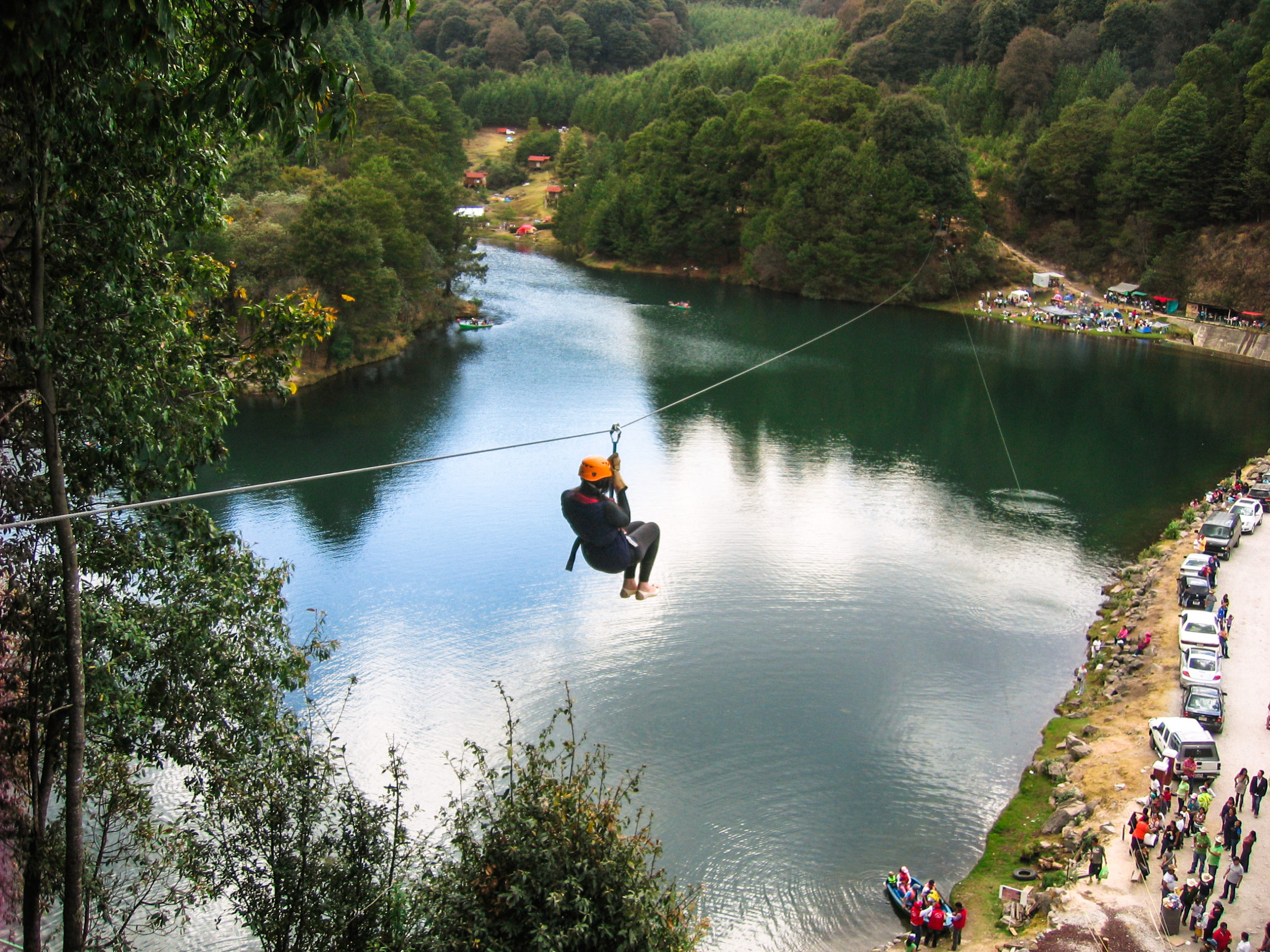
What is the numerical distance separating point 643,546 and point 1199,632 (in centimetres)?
1480

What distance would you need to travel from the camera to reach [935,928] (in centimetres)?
1402

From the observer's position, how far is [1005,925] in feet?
46.9

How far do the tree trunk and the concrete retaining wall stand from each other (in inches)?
2086

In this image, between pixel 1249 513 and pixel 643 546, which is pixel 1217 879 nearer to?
pixel 643 546

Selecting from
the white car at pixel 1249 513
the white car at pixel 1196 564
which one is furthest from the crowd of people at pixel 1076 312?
the white car at pixel 1196 564

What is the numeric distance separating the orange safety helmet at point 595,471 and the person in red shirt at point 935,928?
8095mm

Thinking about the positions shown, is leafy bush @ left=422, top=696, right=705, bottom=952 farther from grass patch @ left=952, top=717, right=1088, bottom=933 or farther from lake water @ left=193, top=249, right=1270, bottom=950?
grass patch @ left=952, top=717, right=1088, bottom=933

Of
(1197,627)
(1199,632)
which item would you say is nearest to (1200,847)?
(1199,632)

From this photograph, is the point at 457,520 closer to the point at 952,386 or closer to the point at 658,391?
the point at 658,391

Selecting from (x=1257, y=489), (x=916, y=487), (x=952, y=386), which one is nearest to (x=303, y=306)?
(x=916, y=487)

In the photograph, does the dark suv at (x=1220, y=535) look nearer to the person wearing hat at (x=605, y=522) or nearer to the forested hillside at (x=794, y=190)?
the person wearing hat at (x=605, y=522)

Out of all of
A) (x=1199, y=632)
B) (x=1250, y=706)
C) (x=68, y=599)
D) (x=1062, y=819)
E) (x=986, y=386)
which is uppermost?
(x=68, y=599)

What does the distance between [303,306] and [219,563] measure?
2518mm

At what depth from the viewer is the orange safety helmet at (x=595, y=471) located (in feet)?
33.8
